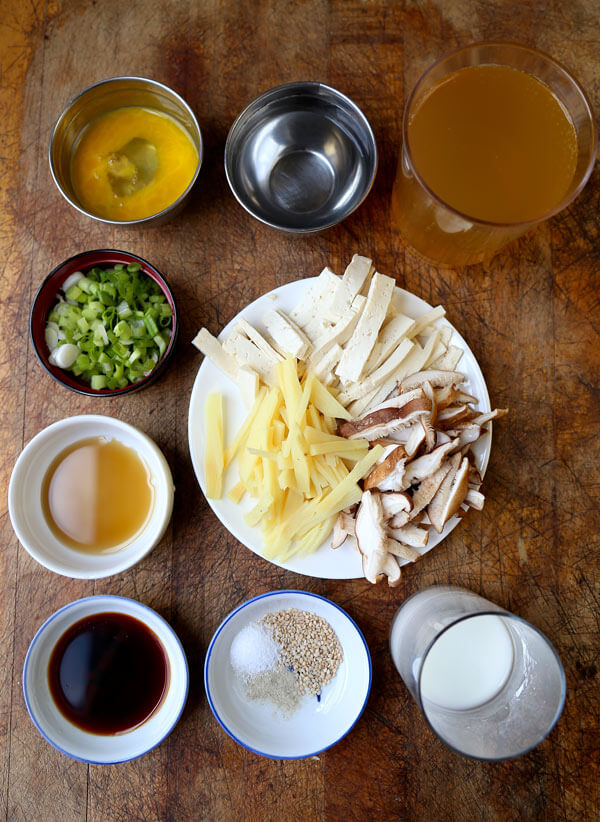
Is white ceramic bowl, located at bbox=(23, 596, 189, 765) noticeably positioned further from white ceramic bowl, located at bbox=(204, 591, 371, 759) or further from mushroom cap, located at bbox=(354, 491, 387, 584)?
mushroom cap, located at bbox=(354, 491, 387, 584)

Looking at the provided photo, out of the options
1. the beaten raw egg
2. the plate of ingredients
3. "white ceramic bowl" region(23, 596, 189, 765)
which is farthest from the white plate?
the beaten raw egg

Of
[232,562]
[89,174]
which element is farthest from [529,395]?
[89,174]

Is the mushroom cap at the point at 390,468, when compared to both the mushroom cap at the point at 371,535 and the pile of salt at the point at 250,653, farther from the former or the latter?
the pile of salt at the point at 250,653

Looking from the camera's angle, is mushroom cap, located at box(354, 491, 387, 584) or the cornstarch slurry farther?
the cornstarch slurry

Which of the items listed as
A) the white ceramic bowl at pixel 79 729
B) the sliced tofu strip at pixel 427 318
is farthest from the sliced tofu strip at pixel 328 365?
the white ceramic bowl at pixel 79 729

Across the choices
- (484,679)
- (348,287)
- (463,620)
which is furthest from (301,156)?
(484,679)
